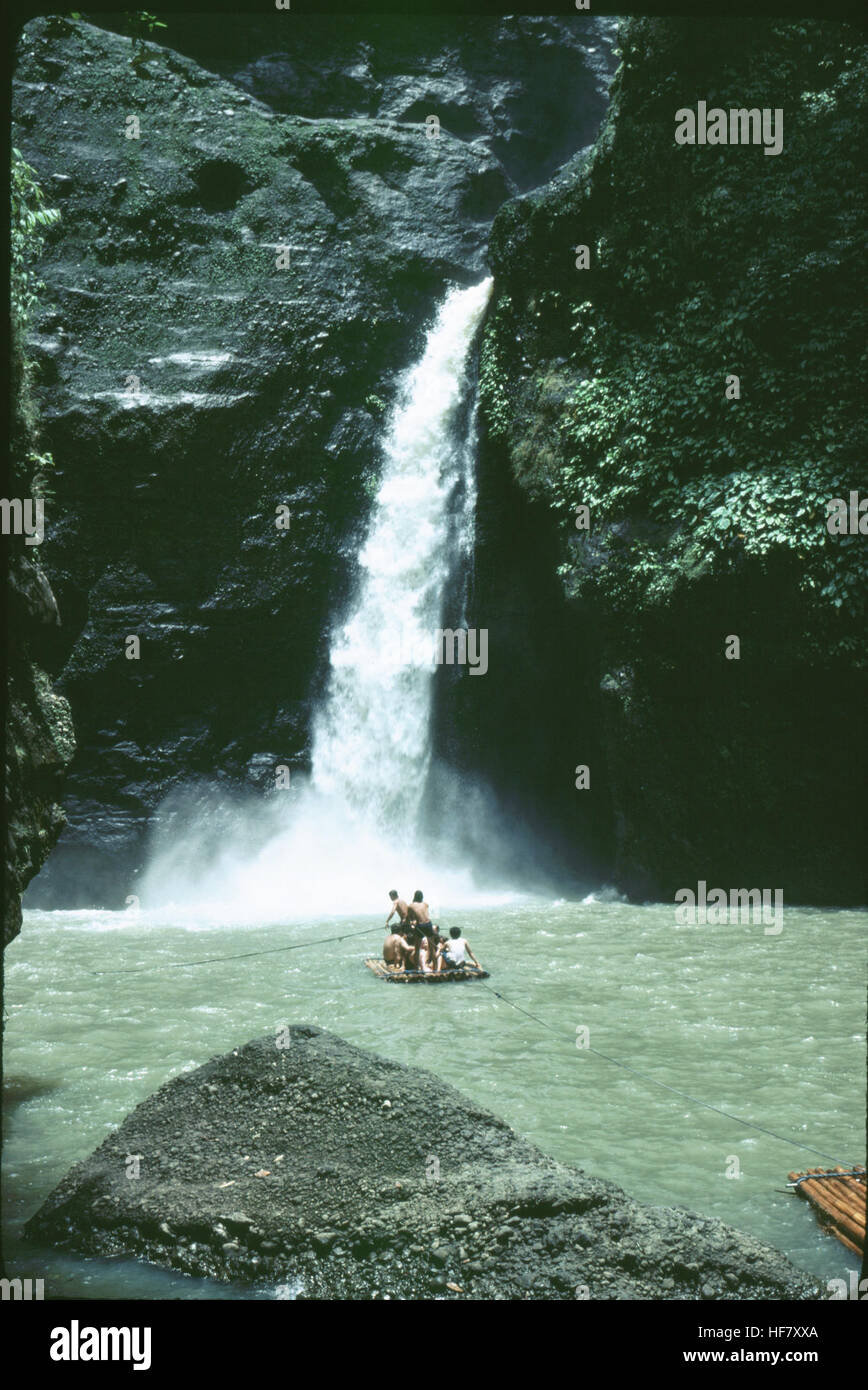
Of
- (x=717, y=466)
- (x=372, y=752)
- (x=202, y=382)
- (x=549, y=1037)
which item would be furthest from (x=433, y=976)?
(x=202, y=382)

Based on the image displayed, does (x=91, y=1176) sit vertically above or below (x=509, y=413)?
below


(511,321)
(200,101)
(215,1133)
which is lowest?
(215,1133)

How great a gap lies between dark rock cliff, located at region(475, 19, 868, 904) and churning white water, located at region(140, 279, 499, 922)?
2.84 m

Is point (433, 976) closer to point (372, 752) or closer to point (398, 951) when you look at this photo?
point (398, 951)

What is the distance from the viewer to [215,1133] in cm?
612

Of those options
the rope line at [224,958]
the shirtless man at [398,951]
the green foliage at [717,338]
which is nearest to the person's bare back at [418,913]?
the shirtless man at [398,951]

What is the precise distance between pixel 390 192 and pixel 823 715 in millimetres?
17393

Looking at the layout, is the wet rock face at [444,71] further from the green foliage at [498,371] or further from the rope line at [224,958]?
the rope line at [224,958]

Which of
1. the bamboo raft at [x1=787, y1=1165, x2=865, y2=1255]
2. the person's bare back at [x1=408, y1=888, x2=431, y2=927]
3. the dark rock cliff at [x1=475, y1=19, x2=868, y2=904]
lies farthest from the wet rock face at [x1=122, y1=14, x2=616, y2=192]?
the bamboo raft at [x1=787, y1=1165, x2=865, y2=1255]

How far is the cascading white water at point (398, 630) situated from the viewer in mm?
20891

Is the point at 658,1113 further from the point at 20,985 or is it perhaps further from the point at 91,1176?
the point at 20,985

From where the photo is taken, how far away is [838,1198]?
5.66 metres

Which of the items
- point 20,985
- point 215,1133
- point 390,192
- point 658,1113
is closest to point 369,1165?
point 215,1133

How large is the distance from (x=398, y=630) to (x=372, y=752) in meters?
2.55
